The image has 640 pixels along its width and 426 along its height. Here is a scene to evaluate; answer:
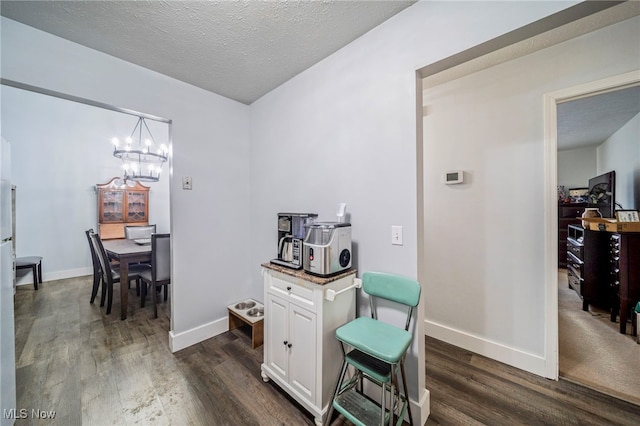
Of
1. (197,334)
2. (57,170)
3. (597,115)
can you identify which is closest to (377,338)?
(197,334)

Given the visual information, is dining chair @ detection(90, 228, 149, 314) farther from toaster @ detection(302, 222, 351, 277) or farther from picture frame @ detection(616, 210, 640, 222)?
picture frame @ detection(616, 210, 640, 222)

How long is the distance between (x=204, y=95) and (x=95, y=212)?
4.36 metres

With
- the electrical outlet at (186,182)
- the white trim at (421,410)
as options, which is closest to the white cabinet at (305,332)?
the white trim at (421,410)

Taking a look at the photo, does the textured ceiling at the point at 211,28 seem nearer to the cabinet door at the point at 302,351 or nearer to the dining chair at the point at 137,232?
the cabinet door at the point at 302,351

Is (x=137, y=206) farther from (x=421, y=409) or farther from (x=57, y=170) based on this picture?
(x=421, y=409)

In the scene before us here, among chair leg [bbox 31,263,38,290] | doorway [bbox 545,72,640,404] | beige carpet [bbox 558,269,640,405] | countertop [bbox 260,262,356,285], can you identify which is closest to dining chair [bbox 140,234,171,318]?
countertop [bbox 260,262,356,285]

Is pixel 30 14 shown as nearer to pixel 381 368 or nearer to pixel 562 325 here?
pixel 381 368

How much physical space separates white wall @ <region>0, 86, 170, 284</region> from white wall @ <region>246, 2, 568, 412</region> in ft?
15.5

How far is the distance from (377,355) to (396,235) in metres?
0.72

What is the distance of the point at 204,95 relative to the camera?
2.46 meters

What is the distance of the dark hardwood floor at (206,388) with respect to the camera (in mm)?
1518

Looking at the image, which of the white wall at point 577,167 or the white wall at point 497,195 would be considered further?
the white wall at point 577,167

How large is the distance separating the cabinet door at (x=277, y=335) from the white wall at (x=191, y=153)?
3.30 feet

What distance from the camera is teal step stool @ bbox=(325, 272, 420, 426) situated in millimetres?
1250
